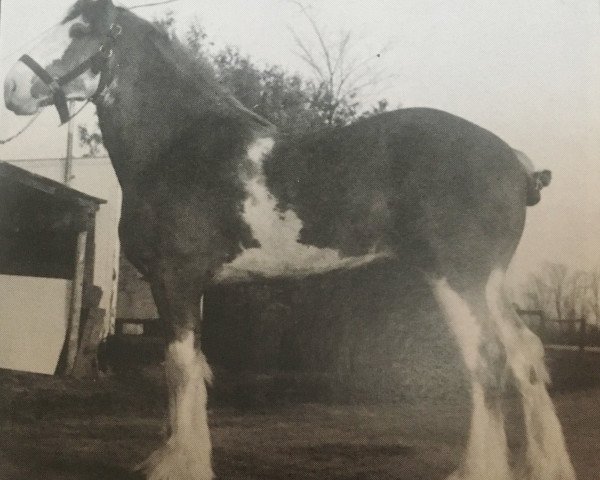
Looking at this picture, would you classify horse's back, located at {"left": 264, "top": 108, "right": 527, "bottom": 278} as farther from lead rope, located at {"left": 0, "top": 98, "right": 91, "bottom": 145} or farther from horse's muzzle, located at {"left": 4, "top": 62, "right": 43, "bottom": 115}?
horse's muzzle, located at {"left": 4, "top": 62, "right": 43, "bottom": 115}

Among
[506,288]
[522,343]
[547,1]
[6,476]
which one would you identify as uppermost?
[547,1]

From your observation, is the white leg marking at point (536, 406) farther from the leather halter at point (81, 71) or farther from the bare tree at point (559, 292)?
the leather halter at point (81, 71)

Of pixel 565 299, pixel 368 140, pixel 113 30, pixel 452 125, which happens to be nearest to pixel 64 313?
pixel 113 30

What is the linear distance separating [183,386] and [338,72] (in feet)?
2.56

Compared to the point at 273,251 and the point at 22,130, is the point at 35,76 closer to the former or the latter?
the point at 22,130

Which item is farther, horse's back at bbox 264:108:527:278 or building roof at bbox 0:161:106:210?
building roof at bbox 0:161:106:210

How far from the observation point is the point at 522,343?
1102 mm

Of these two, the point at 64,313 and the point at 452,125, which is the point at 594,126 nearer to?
the point at 452,125

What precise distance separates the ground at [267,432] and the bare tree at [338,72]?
2.12 ft

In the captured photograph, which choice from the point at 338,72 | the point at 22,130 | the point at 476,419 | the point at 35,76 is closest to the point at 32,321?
the point at 22,130

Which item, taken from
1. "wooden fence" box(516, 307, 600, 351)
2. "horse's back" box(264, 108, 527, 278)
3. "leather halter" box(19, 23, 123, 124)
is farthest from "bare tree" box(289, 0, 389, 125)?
"wooden fence" box(516, 307, 600, 351)

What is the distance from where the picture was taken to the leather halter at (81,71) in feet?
4.56

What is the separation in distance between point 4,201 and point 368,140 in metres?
0.97

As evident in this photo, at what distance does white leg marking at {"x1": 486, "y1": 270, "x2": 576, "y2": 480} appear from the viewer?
→ 1100mm
